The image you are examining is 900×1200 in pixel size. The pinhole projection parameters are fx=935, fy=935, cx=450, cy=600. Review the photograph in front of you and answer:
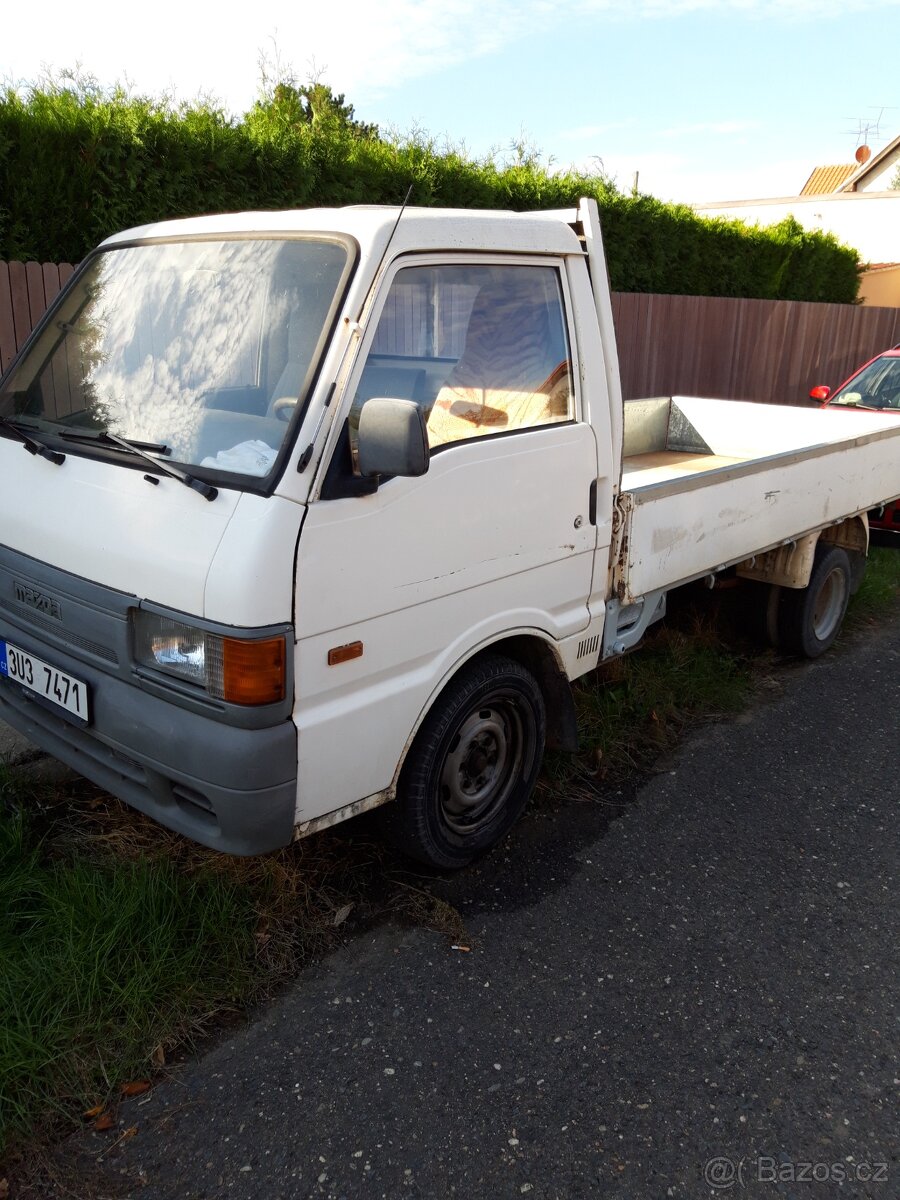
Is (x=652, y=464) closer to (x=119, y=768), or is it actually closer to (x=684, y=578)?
(x=684, y=578)

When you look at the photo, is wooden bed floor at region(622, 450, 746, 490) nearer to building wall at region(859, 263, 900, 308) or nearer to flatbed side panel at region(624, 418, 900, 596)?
flatbed side panel at region(624, 418, 900, 596)

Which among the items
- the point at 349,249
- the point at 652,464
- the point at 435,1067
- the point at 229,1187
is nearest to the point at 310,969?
the point at 435,1067

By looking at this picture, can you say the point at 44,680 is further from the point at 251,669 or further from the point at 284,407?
the point at 284,407

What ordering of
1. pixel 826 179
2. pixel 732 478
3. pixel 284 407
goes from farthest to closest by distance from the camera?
pixel 826 179 < pixel 732 478 < pixel 284 407

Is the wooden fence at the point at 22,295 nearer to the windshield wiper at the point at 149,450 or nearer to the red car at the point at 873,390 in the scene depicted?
the windshield wiper at the point at 149,450

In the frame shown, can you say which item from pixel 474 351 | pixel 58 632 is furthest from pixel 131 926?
pixel 474 351

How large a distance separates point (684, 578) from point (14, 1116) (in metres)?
3.12

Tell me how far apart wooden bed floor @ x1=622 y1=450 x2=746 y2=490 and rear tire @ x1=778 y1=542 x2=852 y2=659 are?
803mm

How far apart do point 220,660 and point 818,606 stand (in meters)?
4.37

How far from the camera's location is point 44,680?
296 centimetres

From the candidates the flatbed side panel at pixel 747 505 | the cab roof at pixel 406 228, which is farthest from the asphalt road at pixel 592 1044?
the cab roof at pixel 406 228

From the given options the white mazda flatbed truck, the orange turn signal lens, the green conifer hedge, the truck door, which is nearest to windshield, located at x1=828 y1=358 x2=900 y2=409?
the green conifer hedge

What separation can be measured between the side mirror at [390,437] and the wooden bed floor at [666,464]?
99.8 inches

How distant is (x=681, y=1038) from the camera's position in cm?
271
